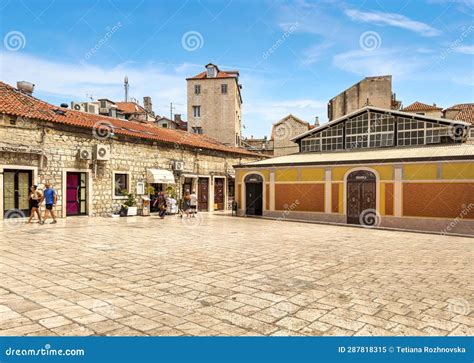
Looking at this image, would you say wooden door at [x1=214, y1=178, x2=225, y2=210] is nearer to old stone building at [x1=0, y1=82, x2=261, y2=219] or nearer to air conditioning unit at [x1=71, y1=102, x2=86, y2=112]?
old stone building at [x1=0, y1=82, x2=261, y2=219]

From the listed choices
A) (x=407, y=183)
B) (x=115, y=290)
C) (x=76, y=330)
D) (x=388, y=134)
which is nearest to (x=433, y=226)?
(x=407, y=183)

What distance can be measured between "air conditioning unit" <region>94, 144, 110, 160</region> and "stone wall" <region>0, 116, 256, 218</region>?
0.34 metres

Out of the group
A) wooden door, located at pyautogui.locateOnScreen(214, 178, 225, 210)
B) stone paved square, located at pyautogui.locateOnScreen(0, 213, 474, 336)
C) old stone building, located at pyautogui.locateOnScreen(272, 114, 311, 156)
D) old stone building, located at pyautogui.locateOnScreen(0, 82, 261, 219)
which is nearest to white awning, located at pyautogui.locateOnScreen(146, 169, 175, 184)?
old stone building, located at pyautogui.locateOnScreen(0, 82, 261, 219)

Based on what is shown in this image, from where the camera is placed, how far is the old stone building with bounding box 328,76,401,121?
97.0 ft

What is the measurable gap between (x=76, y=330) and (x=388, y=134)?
19.9 meters

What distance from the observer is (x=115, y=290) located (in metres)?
5.82

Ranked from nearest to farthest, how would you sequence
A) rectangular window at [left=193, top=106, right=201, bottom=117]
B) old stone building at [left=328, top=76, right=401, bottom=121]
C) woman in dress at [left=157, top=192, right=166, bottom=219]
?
1. woman in dress at [left=157, top=192, right=166, bottom=219]
2. old stone building at [left=328, top=76, right=401, bottom=121]
3. rectangular window at [left=193, top=106, right=201, bottom=117]

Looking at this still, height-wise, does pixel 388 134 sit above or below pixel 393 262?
above

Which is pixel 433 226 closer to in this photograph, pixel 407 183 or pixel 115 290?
pixel 407 183

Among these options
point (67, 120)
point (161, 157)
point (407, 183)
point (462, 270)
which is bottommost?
point (462, 270)

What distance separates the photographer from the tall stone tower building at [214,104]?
41969 millimetres

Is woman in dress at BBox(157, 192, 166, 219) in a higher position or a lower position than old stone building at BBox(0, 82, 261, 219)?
A: lower

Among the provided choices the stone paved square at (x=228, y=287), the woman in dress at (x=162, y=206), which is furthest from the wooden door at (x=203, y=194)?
the stone paved square at (x=228, y=287)

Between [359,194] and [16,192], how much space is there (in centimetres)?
1544
